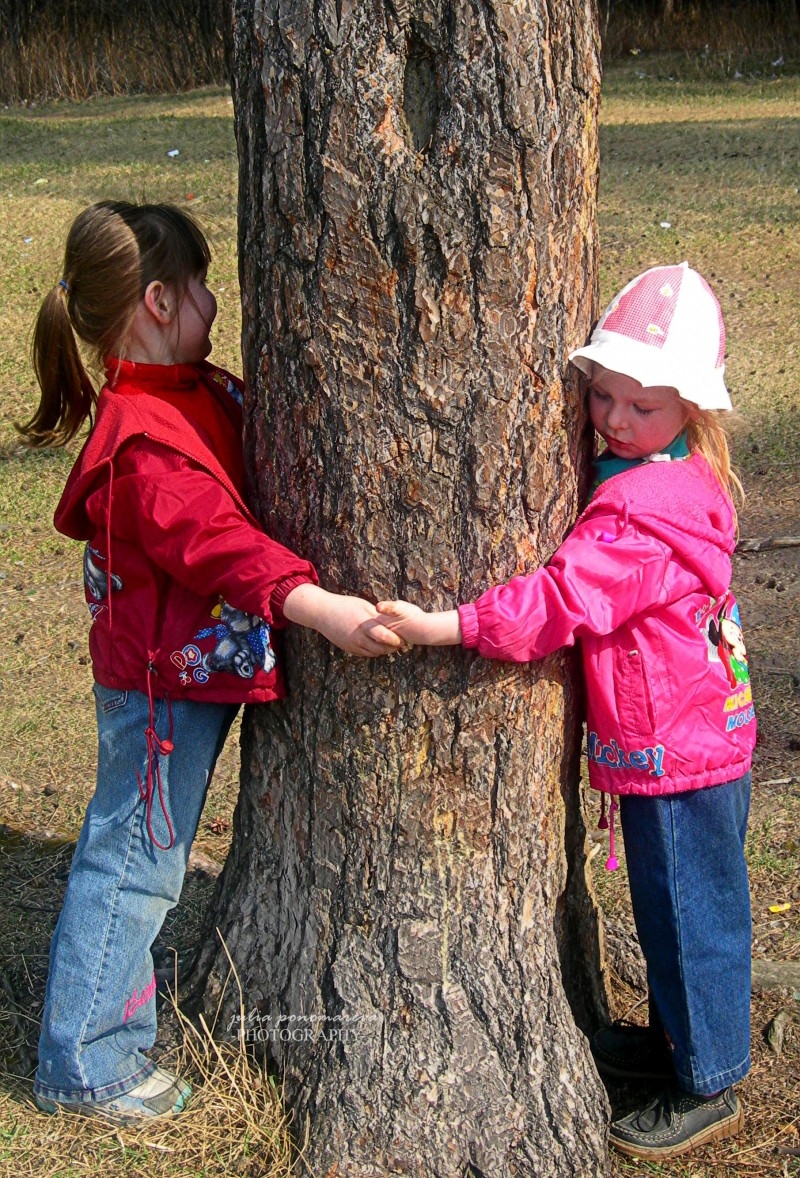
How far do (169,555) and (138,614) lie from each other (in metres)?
0.20

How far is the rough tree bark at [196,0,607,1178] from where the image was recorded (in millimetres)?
2160

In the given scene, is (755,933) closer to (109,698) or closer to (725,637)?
(725,637)

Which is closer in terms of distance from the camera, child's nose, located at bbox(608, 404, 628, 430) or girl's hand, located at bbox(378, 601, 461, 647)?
girl's hand, located at bbox(378, 601, 461, 647)

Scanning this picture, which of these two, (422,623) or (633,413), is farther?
(633,413)

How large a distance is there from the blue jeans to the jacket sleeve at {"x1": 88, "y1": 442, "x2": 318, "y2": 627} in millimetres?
808

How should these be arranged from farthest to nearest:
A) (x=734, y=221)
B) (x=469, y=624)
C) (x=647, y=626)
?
(x=734, y=221) < (x=647, y=626) < (x=469, y=624)

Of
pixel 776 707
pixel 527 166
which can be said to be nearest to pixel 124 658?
pixel 527 166

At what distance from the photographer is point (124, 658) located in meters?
2.52

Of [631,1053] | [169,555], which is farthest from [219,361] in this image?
[631,1053]

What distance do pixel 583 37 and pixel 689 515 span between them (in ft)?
2.73

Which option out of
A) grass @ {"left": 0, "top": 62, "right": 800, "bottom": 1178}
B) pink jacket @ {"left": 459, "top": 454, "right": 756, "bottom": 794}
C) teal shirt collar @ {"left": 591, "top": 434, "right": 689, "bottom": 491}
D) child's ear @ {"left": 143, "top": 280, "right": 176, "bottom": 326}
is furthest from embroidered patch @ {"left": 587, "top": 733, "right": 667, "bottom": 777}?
child's ear @ {"left": 143, "top": 280, "right": 176, "bottom": 326}

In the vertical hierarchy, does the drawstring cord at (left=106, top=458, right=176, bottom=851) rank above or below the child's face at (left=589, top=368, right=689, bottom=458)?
below

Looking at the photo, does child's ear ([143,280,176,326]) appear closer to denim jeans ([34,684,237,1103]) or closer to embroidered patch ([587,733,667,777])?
denim jeans ([34,684,237,1103])

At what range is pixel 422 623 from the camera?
7.43 ft
